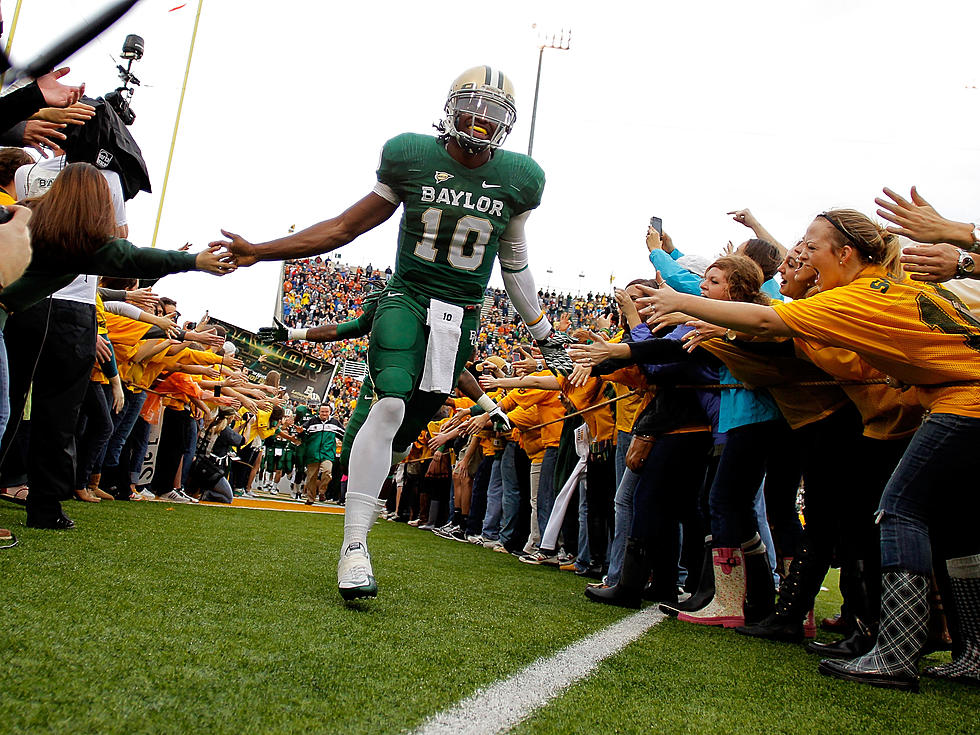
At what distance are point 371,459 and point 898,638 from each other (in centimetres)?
231

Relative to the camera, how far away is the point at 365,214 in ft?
13.3

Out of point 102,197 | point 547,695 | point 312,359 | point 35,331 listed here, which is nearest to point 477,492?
point 35,331

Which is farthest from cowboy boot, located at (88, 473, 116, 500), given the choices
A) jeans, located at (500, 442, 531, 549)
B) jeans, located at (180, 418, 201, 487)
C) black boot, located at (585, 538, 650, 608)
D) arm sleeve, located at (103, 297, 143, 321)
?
black boot, located at (585, 538, 650, 608)

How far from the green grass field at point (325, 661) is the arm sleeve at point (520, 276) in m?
1.58

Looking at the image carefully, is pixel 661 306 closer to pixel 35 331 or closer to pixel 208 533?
pixel 35 331

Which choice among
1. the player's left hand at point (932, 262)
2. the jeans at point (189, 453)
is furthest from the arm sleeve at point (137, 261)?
the jeans at point (189, 453)

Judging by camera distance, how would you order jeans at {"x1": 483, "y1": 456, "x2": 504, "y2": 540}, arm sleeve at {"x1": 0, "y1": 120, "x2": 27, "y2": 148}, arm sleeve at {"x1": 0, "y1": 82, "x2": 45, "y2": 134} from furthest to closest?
jeans at {"x1": 483, "y1": 456, "x2": 504, "y2": 540}, arm sleeve at {"x1": 0, "y1": 120, "x2": 27, "y2": 148}, arm sleeve at {"x1": 0, "y1": 82, "x2": 45, "y2": 134}

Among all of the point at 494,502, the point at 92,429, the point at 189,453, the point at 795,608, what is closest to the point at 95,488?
the point at 92,429

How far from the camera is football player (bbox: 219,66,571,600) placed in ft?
12.4

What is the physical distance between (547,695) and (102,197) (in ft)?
9.09

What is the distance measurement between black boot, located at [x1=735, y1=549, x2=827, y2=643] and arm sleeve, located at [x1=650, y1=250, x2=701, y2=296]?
2.06m

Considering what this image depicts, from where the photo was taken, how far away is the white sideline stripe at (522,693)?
184 centimetres

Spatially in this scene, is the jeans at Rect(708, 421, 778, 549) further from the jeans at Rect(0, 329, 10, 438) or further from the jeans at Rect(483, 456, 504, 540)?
the jeans at Rect(483, 456, 504, 540)

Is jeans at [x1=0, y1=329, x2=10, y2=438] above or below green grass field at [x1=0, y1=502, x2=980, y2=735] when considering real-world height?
above
